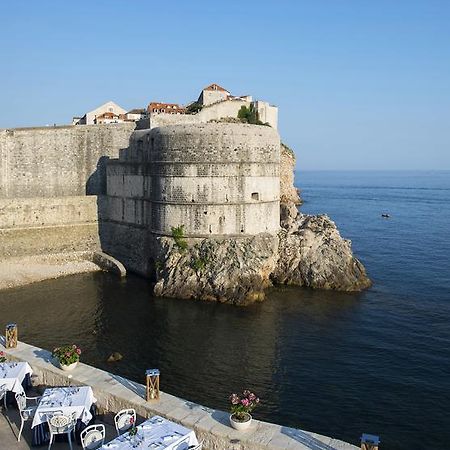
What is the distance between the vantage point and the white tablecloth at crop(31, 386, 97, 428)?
30.8ft

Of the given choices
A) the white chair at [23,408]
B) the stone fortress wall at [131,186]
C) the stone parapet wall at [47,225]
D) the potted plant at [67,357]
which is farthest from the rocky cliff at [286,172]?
the white chair at [23,408]

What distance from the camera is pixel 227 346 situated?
22266 millimetres

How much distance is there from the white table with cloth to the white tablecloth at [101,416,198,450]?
1543 mm

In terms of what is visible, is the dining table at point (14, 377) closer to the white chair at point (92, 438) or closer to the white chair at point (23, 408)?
the white chair at point (23, 408)

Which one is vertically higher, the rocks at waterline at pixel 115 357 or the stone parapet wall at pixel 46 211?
the stone parapet wall at pixel 46 211

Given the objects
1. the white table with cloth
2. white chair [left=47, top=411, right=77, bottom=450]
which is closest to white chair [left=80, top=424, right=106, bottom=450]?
white chair [left=47, top=411, right=77, bottom=450]

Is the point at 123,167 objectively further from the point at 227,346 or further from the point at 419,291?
the point at 419,291

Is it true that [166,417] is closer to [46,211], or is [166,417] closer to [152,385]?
[152,385]

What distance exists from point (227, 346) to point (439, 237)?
39310 mm

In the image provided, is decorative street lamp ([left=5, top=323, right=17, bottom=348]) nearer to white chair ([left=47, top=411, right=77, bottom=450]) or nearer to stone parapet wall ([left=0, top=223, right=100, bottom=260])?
white chair ([left=47, top=411, right=77, bottom=450])

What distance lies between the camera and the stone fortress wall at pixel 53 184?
33.2 meters

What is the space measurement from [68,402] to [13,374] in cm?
208

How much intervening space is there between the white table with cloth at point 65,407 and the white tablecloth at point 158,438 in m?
1.54

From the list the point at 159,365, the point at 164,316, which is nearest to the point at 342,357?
the point at 159,365
